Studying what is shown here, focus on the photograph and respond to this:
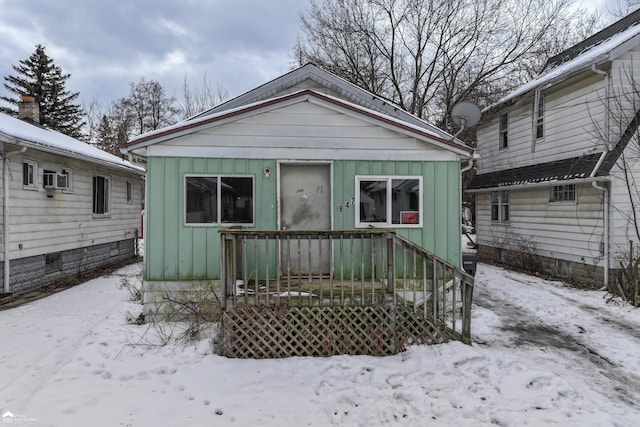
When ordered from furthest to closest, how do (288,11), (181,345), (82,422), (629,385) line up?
1. (288,11)
2. (181,345)
3. (629,385)
4. (82,422)

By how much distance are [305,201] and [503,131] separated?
10087 millimetres

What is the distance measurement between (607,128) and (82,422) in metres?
11.2

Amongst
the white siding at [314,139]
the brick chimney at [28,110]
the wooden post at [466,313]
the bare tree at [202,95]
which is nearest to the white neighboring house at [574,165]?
the white siding at [314,139]

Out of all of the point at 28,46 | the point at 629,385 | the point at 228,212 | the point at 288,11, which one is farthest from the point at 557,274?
the point at 28,46

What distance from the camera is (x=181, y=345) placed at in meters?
4.98

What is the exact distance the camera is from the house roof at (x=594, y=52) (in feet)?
27.5

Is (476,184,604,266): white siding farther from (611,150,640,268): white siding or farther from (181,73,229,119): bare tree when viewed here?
(181,73,229,119): bare tree

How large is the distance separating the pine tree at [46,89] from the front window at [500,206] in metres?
30.1

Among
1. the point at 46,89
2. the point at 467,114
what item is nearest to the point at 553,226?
Answer: the point at 467,114

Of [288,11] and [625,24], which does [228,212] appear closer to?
[625,24]

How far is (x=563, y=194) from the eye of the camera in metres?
10.1

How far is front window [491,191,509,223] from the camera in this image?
1304cm

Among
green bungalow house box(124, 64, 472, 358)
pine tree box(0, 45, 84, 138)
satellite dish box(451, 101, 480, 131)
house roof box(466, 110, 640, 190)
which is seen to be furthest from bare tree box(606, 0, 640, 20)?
pine tree box(0, 45, 84, 138)

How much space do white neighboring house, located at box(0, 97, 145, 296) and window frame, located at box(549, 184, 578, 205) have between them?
13.0 m
